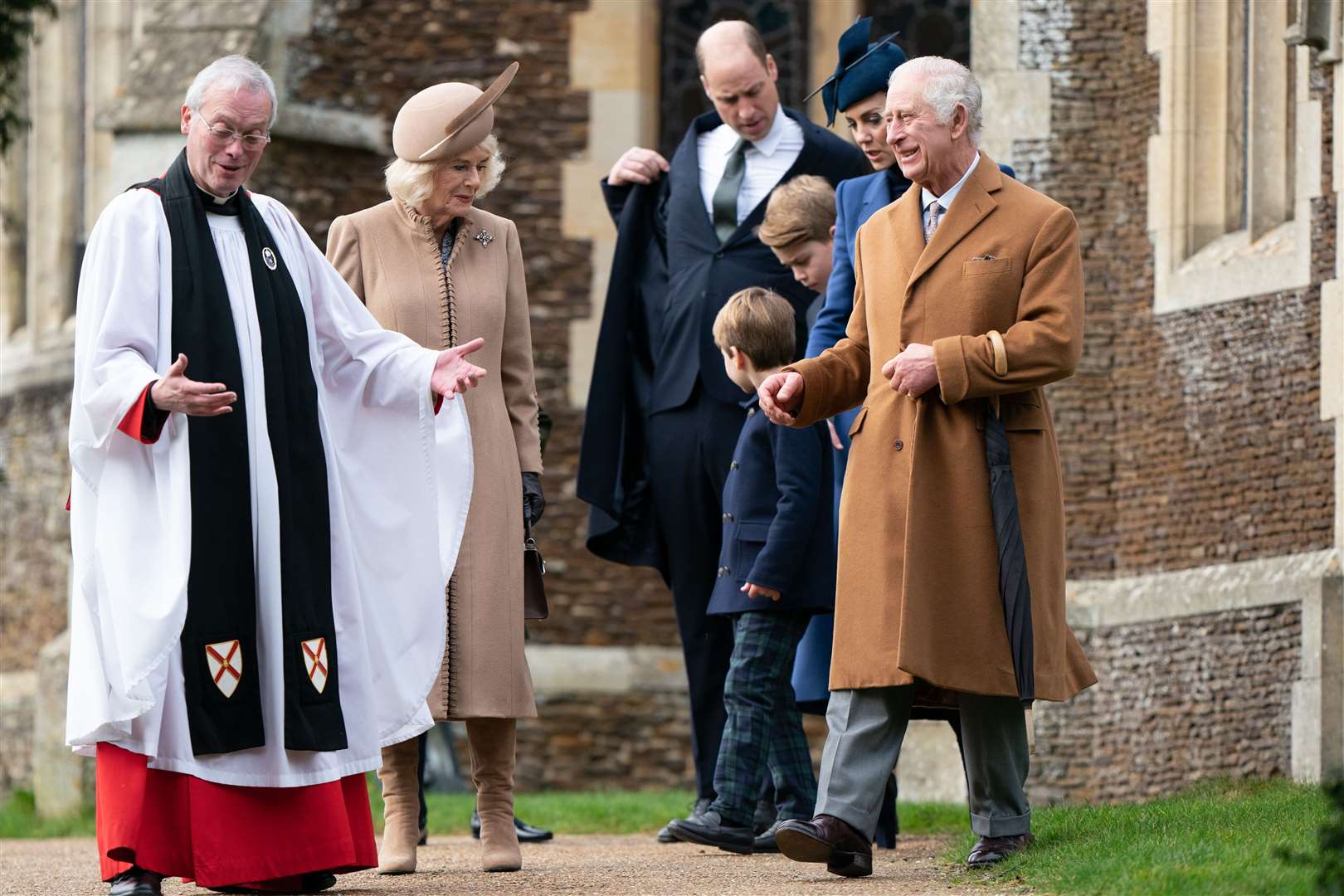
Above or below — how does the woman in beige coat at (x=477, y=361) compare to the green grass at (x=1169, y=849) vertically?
above

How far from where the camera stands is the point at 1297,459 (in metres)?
9.88

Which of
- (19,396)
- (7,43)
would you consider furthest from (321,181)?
(19,396)

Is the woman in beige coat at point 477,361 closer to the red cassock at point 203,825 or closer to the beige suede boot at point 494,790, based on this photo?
the beige suede boot at point 494,790

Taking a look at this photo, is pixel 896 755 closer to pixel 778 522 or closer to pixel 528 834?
pixel 778 522

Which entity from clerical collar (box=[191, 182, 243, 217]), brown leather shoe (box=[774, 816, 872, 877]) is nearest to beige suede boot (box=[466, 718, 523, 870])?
brown leather shoe (box=[774, 816, 872, 877])

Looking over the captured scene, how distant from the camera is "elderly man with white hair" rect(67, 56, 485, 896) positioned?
567 centimetres

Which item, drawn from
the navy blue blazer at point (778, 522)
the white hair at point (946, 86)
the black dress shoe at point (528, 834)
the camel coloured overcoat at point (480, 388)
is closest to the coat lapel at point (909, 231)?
the white hair at point (946, 86)

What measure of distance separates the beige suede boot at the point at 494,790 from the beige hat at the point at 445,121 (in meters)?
1.68

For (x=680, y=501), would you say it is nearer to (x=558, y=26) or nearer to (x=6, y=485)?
(x=558, y=26)

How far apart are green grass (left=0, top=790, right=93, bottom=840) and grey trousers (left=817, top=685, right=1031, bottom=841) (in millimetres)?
5978

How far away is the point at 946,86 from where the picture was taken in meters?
6.01

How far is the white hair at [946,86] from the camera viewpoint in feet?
19.7

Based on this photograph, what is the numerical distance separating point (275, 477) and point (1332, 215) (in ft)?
17.7

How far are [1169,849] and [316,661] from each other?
2.19 meters
